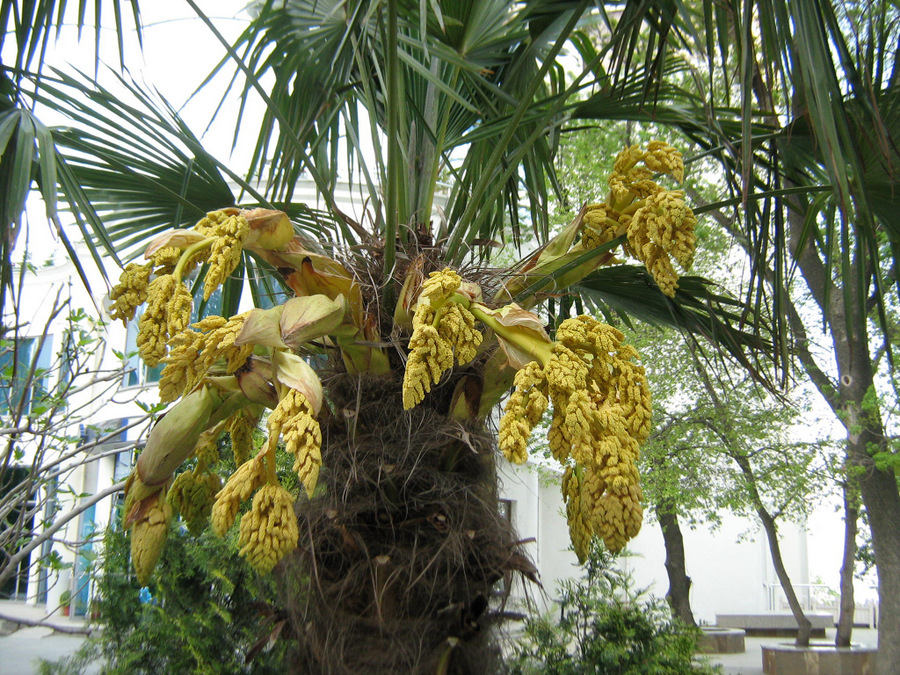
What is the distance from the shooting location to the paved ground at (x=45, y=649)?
5.87 meters

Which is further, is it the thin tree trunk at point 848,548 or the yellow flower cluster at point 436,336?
the thin tree trunk at point 848,548

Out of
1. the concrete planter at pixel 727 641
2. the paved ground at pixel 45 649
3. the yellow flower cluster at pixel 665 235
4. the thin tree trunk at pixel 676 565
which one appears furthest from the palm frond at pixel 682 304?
the concrete planter at pixel 727 641

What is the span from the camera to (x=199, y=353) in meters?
1.76

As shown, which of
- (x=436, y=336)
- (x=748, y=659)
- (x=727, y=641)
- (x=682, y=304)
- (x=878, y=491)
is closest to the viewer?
(x=436, y=336)

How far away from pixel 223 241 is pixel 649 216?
3.45ft

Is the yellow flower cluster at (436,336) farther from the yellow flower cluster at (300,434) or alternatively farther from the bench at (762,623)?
the bench at (762,623)

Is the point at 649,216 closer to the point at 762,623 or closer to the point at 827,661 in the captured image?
the point at 827,661

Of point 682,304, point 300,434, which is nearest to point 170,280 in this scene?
point 300,434

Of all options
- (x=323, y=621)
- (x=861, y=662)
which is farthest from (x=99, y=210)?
(x=861, y=662)

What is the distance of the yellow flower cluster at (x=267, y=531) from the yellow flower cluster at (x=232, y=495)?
0.16 feet

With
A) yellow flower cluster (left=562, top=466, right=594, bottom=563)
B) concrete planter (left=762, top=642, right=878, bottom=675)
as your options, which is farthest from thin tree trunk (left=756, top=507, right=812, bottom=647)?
yellow flower cluster (left=562, top=466, right=594, bottom=563)

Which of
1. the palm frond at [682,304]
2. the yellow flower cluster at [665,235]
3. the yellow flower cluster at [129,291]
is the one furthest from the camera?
the palm frond at [682,304]

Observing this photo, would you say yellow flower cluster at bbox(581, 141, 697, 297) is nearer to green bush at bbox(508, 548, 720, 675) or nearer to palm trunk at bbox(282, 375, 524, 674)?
palm trunk at bbox(282, 375, 524, 674)

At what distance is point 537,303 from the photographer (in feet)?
7.68
